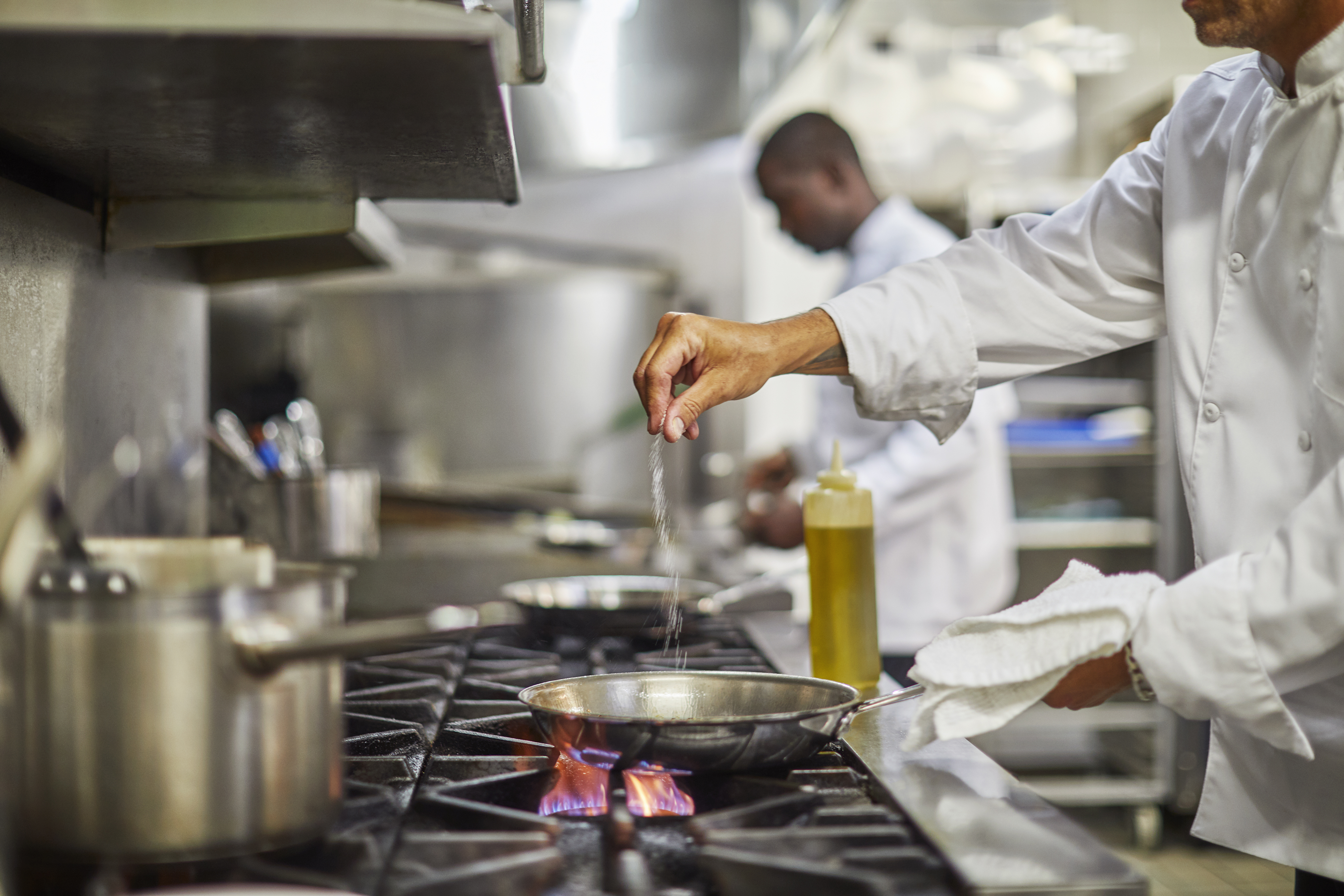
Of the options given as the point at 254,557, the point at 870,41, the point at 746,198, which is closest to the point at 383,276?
the point at 746,198

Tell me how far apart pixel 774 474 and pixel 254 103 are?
206 cm

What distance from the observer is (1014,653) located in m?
0.80

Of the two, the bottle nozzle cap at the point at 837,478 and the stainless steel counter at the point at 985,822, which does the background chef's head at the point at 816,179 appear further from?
the stainless steel counter at the point at 985,822

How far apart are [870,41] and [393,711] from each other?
3323 mm

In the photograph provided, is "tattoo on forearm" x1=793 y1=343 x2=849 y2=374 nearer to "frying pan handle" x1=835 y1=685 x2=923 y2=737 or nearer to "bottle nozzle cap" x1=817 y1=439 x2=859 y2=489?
"bottle nozzle cap" x1=817 y1=439 x2=859 y2=489

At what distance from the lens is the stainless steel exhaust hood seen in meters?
0.62

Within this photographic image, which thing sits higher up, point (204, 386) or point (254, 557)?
point (204, 386)

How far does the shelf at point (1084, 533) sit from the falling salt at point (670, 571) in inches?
98.0

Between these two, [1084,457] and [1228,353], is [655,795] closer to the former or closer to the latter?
[1228,353]

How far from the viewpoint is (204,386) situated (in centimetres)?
171

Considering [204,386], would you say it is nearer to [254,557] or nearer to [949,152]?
[254,557]

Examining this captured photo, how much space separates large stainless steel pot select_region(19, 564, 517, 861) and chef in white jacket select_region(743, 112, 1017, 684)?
1.80m

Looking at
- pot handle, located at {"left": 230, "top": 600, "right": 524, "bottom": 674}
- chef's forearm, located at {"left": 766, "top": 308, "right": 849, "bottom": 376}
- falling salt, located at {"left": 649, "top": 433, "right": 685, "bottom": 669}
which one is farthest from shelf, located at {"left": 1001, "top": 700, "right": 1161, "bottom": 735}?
pot handle, located at {"left": 230, "top": 600, "right": 524, "bottom": 674}

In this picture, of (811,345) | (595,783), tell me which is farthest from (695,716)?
(811,345)
